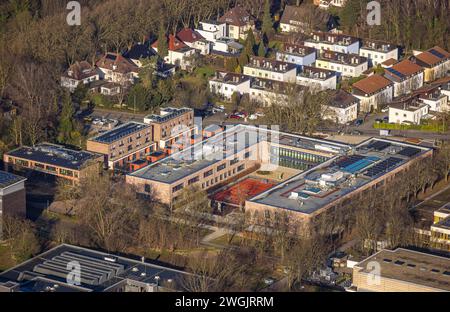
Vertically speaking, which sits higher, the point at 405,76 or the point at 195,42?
the point at 195,42

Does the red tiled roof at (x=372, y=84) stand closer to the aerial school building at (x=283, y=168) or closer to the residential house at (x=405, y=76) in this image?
the residential house at (x=405, y=76)

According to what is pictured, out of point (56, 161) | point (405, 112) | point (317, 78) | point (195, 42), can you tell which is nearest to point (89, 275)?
point (56, 161)

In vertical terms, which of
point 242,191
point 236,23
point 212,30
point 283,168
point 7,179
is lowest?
point 242,191

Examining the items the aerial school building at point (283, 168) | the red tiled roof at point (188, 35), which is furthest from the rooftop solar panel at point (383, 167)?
the red tiled roof at point (188, 35)

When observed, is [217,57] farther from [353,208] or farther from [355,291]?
[355,291]

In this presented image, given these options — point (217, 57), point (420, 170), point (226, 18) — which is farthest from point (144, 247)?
point (226, 18)

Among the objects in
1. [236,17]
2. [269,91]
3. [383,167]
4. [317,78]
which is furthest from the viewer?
[236,17]

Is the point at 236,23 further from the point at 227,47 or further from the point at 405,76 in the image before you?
the point at 405,76

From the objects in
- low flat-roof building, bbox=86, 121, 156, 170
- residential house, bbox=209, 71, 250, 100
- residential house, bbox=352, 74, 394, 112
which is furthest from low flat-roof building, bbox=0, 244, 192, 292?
residential house, bbox=352, 74, 394, 112
